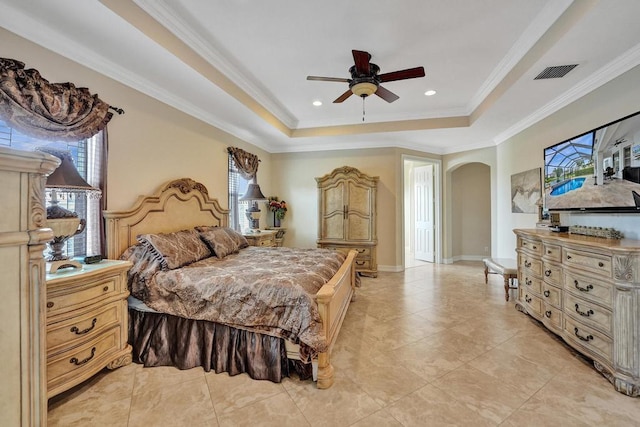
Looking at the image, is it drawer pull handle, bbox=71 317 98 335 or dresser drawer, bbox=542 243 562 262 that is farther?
dresser drawer, bbox=542 243 562 262

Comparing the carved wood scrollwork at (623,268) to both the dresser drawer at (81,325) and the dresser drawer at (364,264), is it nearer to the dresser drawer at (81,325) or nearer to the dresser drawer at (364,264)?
the dresser drawer at (364,264)

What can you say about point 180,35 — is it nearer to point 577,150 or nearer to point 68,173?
point 68,173

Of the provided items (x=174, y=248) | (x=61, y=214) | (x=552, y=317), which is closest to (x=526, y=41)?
(x=552, y=317)

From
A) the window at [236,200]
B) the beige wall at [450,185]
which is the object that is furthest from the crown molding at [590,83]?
the window at [236,200]

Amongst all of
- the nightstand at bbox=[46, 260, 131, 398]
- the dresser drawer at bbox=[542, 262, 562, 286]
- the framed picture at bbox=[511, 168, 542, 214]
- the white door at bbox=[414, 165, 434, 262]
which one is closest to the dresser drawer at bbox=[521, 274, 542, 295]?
the dresser drawer at bbox=[542, 262, 562, 286]

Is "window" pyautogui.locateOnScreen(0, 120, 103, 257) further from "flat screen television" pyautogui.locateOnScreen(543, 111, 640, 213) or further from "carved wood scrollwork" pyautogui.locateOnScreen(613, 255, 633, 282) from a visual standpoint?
"flat screen television" pyautogui.locateOnScreen(543, 111, 640, 213)

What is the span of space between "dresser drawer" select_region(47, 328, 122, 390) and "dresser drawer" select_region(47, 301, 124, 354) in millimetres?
49

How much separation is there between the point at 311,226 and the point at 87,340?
4.17 m

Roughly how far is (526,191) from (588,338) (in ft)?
8.53

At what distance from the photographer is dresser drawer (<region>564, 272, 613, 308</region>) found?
1985 millimetres

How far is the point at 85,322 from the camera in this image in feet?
6.21

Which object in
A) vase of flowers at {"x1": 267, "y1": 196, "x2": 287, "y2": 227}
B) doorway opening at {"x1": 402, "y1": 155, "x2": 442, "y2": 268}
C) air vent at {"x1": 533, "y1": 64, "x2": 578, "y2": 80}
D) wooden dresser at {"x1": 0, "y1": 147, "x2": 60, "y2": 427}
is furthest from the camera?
doorway opening at {"x1": 402, "y1": 155, "x2": 442, "y2": 268}

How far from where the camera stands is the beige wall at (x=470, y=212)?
20.6ft

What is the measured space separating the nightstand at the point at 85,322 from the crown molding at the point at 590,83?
4.67 metres
